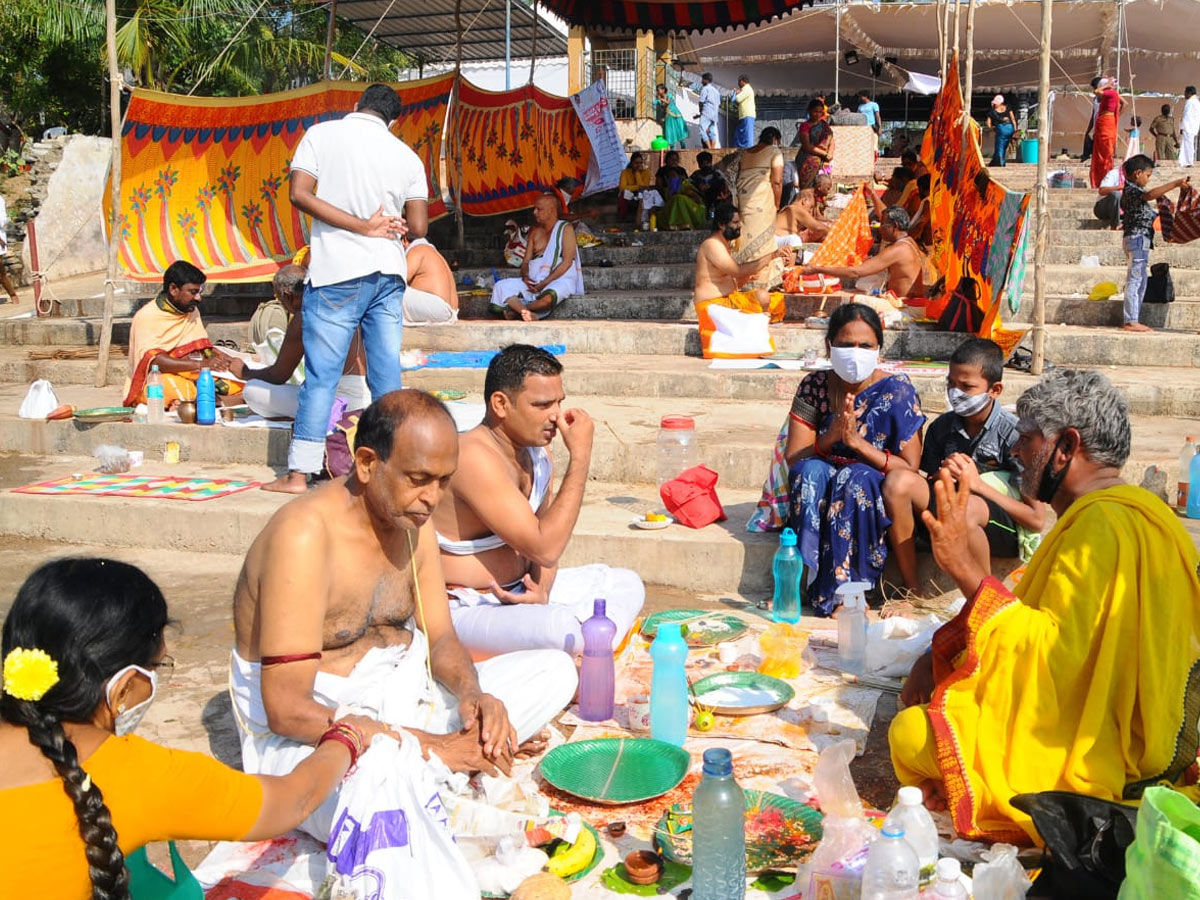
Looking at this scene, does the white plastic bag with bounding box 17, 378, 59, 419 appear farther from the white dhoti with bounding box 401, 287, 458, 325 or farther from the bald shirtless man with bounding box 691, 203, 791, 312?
the bald shirtless man with bounding box 691, 203, 791, 312

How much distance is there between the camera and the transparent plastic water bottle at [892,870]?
254 centimetres

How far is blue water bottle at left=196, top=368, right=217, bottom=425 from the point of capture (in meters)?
7.62

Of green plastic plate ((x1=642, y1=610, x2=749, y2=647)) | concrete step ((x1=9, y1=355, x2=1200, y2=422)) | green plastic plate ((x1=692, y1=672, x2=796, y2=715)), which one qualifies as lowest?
green plastic plate ((x1=692, y1=672, x2=796, y2=715))

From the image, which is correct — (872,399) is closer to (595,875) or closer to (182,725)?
(595,875)

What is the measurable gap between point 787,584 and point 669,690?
1.62 m

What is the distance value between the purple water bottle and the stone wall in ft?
53.9

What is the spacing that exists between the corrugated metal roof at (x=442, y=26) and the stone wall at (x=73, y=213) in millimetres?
4859

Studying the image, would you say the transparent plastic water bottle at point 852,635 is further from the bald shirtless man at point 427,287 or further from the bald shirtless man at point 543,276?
the bald shirtless man at point 543,276

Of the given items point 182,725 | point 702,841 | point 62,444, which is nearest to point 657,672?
point 702,841

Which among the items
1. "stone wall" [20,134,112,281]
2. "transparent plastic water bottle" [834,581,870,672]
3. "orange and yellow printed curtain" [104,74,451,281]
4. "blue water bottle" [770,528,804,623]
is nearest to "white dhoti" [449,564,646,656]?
"transparent plastic water bottle" [834,581,870,672]

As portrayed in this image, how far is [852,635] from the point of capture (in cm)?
446

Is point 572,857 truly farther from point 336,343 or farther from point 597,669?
point 336,343

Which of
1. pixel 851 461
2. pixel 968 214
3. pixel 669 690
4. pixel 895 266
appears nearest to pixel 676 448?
pixel 851 461

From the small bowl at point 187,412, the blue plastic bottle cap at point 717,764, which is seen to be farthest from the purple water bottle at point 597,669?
the small bowl at point 187,412
